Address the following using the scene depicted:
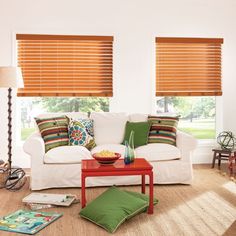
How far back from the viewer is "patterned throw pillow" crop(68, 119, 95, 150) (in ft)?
16.3

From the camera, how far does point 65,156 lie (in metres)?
4.59

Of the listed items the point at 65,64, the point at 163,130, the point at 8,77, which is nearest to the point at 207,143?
the point at 163,130

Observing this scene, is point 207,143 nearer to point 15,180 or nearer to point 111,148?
point 111,148

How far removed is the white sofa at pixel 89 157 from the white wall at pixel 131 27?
1378mm

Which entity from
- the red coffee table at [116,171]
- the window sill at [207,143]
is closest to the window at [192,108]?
the window sill at [207,143]

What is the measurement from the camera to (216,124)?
640 centimetres

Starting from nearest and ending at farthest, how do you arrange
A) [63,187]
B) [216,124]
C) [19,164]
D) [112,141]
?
1. [63,187]
2. [112,141]
3. [19,164]
4. [216,124]

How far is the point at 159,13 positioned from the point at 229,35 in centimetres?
127

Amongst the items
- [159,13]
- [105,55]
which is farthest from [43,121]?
[159,13]

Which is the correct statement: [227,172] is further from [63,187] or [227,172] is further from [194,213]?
[63,187]

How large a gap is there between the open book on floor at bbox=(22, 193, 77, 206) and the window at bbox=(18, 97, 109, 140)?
7.67ft

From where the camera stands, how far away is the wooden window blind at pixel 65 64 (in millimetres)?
5992

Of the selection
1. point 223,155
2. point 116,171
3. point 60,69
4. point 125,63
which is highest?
point 125,63

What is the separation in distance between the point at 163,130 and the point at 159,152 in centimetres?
41
